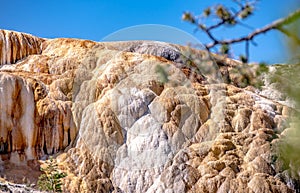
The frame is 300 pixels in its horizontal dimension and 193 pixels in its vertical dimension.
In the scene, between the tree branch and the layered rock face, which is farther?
the layered rock face

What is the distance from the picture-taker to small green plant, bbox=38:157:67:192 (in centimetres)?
1393

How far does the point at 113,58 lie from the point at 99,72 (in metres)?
0.85

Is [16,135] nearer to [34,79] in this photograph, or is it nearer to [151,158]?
[34,79]

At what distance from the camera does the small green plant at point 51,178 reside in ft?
45.7

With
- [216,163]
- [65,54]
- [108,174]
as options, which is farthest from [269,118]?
[65,54]

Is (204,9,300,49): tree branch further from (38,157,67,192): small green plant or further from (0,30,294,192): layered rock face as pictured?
(0,30,294,192): layered rock face

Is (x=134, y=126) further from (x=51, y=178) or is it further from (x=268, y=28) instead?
(x=268, y=28)

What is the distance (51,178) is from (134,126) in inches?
157

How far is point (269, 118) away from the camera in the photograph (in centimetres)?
1816

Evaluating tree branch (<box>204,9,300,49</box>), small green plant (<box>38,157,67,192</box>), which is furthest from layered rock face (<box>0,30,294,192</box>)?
tree branch (<box>204,9,300,49</box>)

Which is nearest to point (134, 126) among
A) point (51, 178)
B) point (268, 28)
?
point (51, 178)

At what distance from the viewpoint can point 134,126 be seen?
17672mm

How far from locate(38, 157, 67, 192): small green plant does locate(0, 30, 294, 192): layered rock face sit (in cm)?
48

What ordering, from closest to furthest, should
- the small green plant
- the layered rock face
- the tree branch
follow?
1. the tree branch
2. the small green plant
3. the layered rock face
